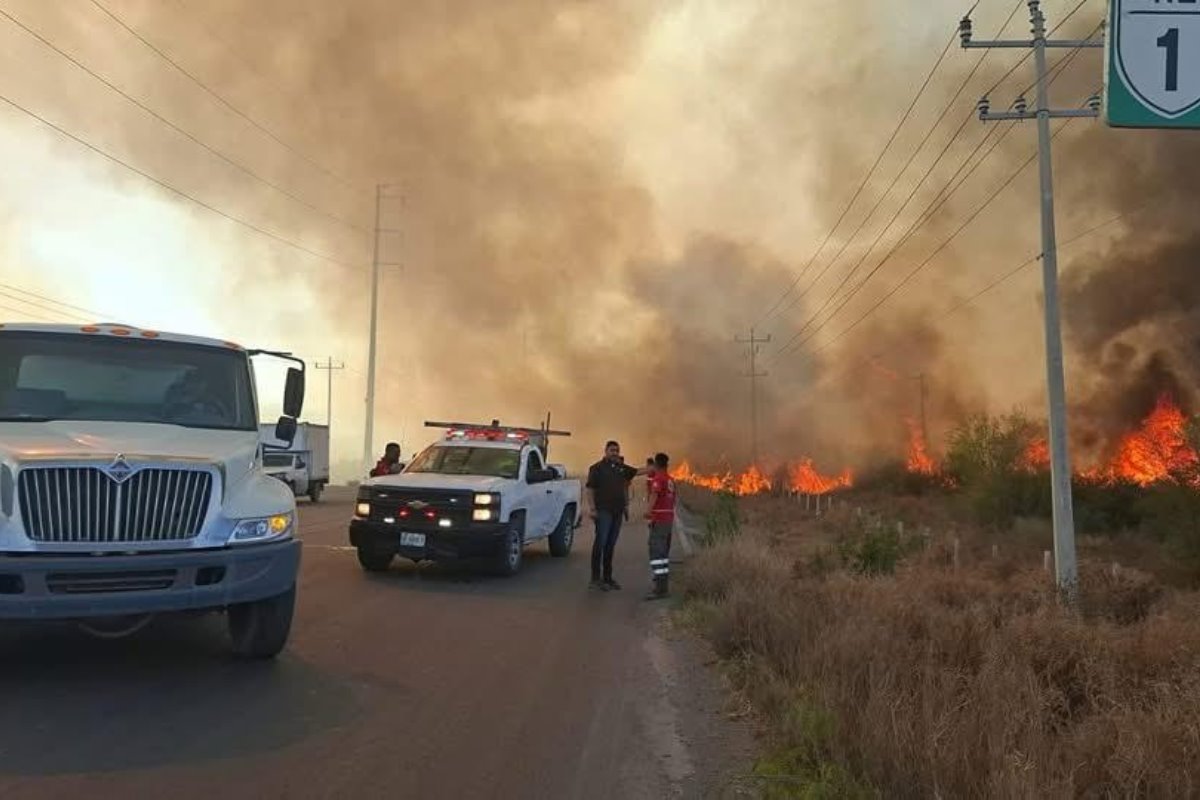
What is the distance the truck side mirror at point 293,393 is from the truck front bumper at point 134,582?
6.07ft

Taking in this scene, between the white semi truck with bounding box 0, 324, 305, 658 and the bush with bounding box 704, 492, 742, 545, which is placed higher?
the white semi truck with bounding box 0, 324, 305, 658

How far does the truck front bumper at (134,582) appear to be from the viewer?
16.8 feet

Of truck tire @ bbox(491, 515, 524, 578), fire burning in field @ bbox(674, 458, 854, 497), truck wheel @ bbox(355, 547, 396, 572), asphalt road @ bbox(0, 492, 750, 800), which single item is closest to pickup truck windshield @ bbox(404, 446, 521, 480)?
truck tire @ bbox(491, 515, 524, 578)

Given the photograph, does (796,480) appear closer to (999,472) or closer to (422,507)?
(999,472)

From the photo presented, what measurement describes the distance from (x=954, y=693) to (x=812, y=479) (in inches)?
2470

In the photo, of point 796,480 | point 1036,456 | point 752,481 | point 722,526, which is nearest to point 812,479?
point 796,480

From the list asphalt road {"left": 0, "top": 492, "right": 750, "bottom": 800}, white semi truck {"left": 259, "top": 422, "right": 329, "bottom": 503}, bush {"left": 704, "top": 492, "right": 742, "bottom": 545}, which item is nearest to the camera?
asphalt road {"left": 0, "top": 492, "right": 750, "bottom": 800}

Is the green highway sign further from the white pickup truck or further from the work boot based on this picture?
the white pickup truck

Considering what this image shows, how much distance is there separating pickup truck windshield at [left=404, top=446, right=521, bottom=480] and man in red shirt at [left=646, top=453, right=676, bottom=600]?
7.51 ft

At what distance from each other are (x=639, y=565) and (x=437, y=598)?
17.2 ft

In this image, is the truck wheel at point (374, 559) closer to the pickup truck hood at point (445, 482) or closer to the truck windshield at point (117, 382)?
the pickup truck hood at point (445, 482)

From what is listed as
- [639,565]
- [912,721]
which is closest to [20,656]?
[912,721]

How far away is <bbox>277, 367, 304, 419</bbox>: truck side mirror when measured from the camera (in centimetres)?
755

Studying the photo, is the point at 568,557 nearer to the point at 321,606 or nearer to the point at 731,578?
the point at 731,578
